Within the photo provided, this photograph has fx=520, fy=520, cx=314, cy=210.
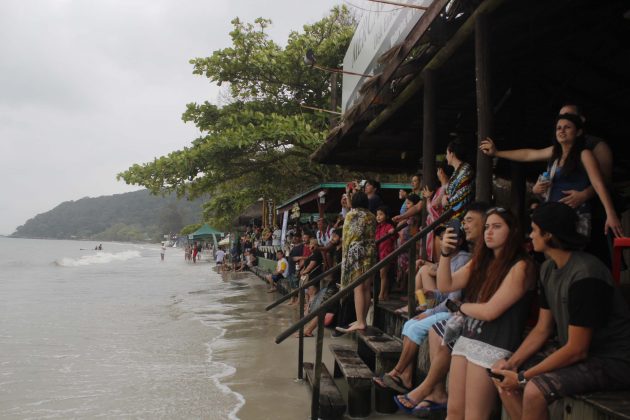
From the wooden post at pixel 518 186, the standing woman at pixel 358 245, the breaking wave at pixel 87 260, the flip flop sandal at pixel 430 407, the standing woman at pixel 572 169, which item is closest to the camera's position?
the standing woman at pixel 572 169

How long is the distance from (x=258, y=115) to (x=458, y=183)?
13195mm

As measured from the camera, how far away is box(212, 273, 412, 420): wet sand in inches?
178

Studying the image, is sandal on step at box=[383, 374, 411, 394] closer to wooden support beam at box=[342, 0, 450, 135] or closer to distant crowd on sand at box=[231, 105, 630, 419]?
distant crowd on sand at box=[231, 105, 630, 419]

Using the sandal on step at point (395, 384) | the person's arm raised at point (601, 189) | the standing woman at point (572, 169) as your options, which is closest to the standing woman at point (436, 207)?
the sandal on step at point (395, 384)

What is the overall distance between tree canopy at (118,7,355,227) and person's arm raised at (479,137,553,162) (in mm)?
12043

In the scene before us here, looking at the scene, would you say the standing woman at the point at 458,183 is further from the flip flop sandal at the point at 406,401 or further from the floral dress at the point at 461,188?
the flip flop sandal at the point at 406,401

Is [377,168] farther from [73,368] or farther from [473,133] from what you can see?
[73,368]

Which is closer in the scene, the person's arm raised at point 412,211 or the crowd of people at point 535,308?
the crowd of people at point 535,308

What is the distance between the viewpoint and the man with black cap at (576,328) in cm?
231

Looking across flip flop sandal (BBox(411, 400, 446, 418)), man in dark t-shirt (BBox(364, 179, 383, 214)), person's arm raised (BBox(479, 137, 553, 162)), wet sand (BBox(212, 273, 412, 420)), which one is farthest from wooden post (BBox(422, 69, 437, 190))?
flip flop sandal (BBox(411, 400, 446, 418))

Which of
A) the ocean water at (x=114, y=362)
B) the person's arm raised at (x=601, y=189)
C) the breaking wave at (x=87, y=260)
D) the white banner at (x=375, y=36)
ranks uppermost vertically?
the white banner at (x=375, y=36)

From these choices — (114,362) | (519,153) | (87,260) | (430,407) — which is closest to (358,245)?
(519,153)

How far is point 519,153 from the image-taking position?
3.88 metres

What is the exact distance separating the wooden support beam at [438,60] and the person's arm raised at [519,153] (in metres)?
0.93
